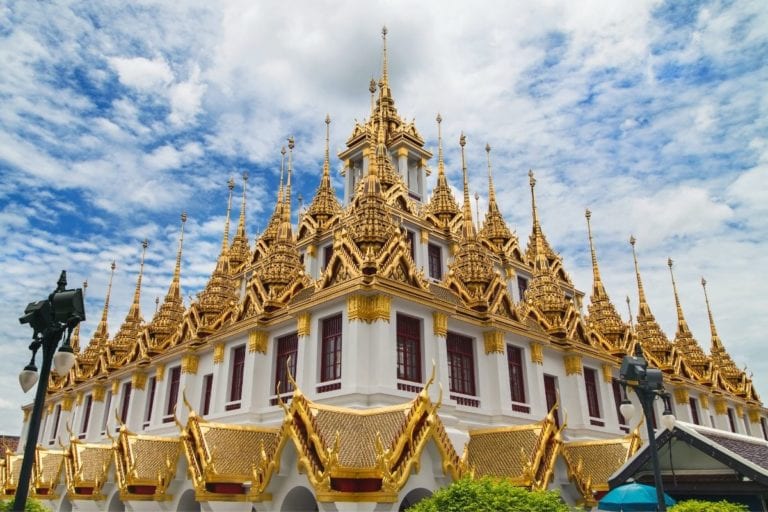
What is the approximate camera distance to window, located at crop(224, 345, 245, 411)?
2061 cm

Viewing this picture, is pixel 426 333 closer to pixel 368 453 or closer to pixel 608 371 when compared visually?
pixel 368 453

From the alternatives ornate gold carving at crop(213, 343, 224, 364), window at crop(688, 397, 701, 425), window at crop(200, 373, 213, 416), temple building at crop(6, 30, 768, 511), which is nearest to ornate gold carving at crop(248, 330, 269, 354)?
temple building at crop(6, 30, 768, 511)

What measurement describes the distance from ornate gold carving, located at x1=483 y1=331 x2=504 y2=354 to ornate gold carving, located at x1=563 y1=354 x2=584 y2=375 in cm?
476

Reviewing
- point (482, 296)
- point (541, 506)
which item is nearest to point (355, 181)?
point (482, 296)

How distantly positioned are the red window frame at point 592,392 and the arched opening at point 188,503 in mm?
15230

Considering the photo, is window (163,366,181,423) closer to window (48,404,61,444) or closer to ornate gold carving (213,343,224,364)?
ornate gold carving (213,343,224,364)

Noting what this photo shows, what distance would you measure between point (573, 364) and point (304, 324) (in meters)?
11.3

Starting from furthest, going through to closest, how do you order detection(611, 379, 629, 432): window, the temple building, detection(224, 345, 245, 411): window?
detection(611, 379, 629, 432): window → detection(224, 345, 245, 411): window → the temple building

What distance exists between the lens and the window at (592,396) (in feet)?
78.7

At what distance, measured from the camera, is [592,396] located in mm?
24922

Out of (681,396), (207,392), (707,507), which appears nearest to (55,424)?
(207,392)

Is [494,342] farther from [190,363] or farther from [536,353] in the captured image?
[190,363]

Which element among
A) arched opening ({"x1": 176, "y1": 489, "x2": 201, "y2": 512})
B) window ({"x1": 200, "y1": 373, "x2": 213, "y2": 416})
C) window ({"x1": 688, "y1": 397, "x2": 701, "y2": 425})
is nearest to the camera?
arched opening ({"x1": 176, "y1": 489, "x2": 201, "y2": 512})

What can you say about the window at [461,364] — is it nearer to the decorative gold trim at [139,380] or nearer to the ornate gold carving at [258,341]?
the ornate gold carving at [258,341]
